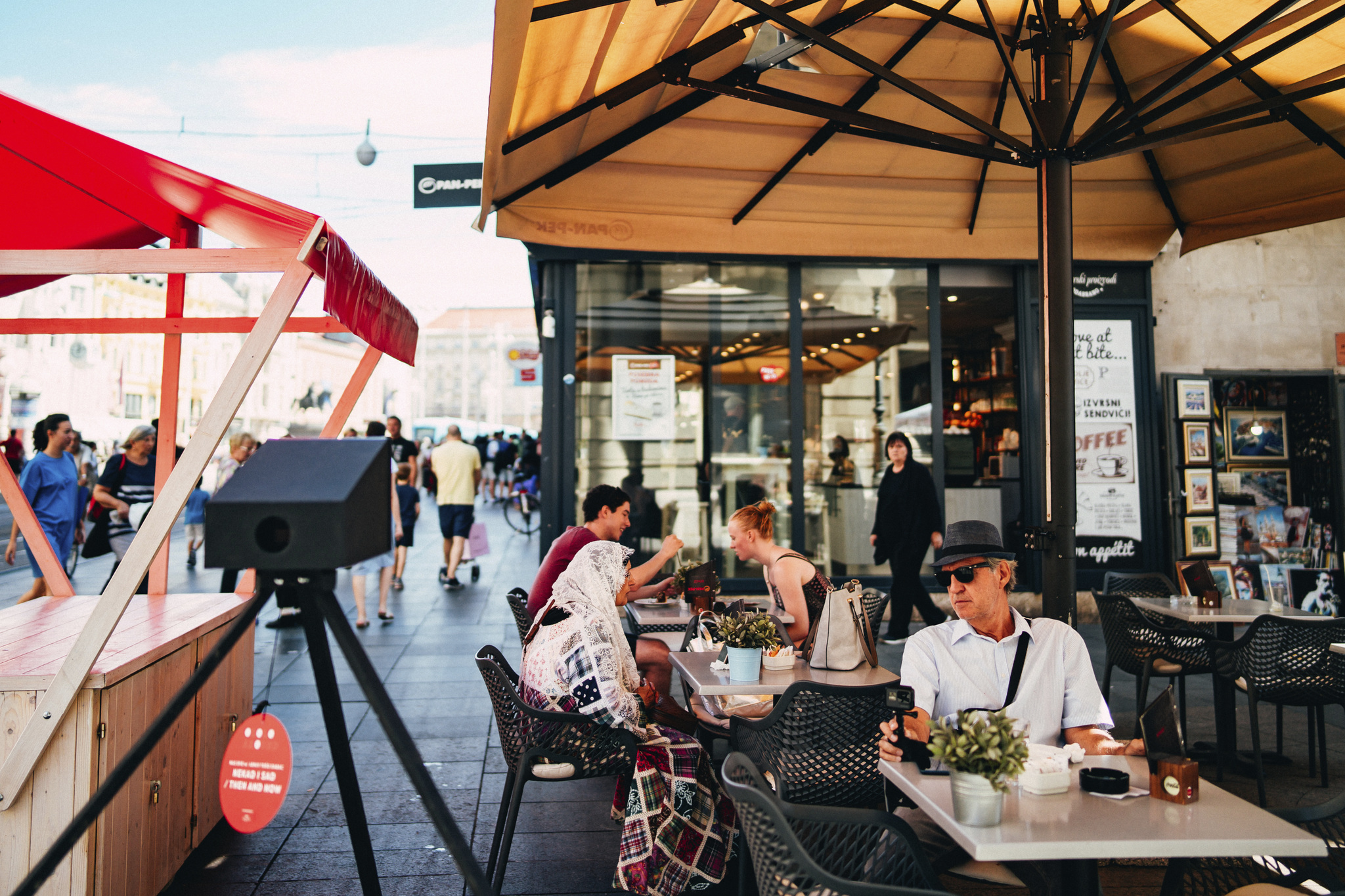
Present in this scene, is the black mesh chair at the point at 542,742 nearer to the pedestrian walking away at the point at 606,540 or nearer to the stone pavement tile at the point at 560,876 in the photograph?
the stone pavement tile at the point at 560,876

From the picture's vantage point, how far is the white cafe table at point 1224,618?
181 inches

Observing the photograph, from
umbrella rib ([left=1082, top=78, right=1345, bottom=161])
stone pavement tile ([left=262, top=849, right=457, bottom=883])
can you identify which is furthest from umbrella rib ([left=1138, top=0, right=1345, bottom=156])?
stone pavement tile ([left=262, top=849, right=457, bottom=883])

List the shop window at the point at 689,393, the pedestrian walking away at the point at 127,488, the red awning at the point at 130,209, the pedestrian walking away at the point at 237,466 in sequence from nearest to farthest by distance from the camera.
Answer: the red awning at the point at 130,209
the pedestrian walking away at the point at 127,488
the pedestrian walking away at the point at 237,466
the shop window at the point at 689,393

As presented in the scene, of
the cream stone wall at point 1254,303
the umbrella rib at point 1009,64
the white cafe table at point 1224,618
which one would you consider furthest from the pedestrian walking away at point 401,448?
the cream stone wall at point 1254,303

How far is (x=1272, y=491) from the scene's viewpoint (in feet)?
29.0

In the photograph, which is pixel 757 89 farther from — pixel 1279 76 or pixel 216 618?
pixel 216 618

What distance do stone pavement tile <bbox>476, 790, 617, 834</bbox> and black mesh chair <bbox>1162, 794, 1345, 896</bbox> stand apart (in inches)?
86.4

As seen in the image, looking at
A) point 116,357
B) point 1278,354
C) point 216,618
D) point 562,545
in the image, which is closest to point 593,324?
point 562,545

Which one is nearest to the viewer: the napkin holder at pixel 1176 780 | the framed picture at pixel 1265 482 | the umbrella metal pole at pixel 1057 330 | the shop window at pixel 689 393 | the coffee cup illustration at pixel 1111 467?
the napkin holder at pixel 1176 780

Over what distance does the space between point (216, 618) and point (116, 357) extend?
144 ft

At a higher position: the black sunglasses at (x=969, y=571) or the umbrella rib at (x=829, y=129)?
the umbrella rib at (x=829, y=129)

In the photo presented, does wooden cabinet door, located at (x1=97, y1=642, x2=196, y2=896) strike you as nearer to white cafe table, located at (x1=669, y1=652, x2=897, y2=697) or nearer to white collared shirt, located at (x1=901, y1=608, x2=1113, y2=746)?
white cafe table, located at (x1=669, y1=652, x2=897, y2=697)

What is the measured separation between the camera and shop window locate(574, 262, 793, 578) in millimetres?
7891

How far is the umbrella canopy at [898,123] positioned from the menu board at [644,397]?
74.0 inches
